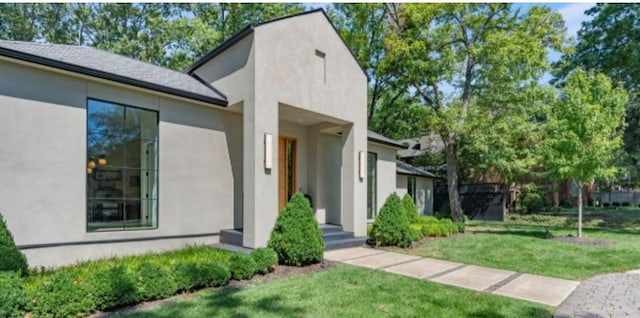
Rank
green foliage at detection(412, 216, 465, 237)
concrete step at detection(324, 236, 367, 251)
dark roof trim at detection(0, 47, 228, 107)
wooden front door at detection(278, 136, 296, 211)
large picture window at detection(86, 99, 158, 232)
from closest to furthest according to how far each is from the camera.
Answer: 1. dark roof trim at detection(0, 47, 228, 107)
2. large picture window at detection(86, 99, 158, 232)
3. concrete step at detection(324, 236, 367, 251)
4. wooden front door at detection(278, 136, 296, 211)
5. green foliage at detection(412, 216, 465, 237)

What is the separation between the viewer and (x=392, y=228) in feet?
32.4

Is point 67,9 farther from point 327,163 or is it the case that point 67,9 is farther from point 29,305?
Answer: point 29,305

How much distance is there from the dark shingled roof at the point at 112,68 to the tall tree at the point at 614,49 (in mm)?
18006

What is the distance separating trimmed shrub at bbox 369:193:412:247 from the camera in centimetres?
988

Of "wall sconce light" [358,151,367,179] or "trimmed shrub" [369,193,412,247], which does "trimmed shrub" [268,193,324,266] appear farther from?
"wall sconce light" [358,151,367,179]

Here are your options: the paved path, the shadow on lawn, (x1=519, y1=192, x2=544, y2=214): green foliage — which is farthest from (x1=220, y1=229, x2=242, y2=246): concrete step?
(x1=519, y1=192, x2=544, y2=214): green foliage

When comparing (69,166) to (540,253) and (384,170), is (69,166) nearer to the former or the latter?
(384,170)

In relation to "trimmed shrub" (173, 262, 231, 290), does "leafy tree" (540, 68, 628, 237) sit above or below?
above

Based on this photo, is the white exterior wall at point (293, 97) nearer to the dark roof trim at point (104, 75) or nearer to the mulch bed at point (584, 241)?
the dark roof trim at point (104, 75)

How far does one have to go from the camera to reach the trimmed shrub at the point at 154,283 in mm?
5045

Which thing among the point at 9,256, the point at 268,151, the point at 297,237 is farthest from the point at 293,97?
the point at 9,256

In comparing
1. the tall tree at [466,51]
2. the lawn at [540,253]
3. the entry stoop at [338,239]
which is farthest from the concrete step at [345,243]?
the tall tree at [466,51]

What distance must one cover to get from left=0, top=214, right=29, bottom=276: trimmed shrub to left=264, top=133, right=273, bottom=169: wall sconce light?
14.8 ft

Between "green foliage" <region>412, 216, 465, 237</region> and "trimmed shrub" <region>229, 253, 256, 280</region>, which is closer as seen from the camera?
"trimmed shrub" <region>229, 253, 256, 280</region>
